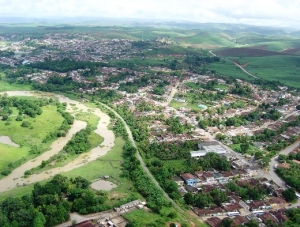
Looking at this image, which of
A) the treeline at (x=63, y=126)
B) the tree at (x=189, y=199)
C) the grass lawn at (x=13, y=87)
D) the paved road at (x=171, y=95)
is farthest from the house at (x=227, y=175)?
the grass lawn at (x=13, y=87)

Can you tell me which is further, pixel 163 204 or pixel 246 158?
pixel 246 158

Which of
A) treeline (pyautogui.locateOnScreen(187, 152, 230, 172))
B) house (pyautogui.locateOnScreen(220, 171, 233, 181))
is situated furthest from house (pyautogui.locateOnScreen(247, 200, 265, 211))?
treeline (pyautogui.locateOnScreen(187, 152, 230, 172))

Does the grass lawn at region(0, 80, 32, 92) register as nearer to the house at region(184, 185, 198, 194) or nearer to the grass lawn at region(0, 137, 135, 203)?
the grass lawn at region(0, 137, 135, 203)

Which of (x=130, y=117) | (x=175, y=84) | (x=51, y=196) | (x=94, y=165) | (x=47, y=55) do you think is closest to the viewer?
(x=51, y=196)

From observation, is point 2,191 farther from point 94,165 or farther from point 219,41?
point 219,41

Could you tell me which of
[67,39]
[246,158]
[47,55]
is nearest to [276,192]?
[246,158]

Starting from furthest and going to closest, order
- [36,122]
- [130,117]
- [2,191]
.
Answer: [130,117] < [36,122] < [2,191]

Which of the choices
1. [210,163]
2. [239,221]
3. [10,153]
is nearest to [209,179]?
[210,163]

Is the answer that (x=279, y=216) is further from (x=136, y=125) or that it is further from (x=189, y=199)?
(x=136, y=125)
